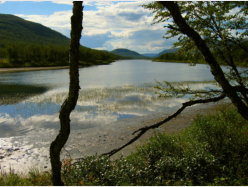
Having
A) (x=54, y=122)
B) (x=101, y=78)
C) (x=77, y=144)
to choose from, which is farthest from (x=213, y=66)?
(x=101, y=78)

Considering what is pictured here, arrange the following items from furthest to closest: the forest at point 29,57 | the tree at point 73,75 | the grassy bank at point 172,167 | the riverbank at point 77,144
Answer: the forest at point 29,57, the riverbank at point 77,144, the grassy bank at point 172,167, the tree at point 73,75

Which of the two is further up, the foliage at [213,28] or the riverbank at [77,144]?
the foliage at [213,28]

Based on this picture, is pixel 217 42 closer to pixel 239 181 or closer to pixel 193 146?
pixel 193 146

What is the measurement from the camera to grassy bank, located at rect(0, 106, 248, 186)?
5996mm

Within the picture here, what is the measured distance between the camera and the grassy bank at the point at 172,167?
19.7ft

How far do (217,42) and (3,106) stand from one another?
25.0 m

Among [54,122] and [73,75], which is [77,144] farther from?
[73,75]

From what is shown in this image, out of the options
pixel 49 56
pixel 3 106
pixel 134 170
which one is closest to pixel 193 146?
pixel 134 170

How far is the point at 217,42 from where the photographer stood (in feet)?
25.5

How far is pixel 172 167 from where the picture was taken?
6824mm

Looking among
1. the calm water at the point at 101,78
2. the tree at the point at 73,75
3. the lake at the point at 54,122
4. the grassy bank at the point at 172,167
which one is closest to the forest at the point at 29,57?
the calm water at the point at 101,78

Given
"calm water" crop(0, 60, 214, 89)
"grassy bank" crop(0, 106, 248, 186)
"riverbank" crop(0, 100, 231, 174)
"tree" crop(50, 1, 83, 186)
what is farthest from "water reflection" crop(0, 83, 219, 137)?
"calm water" crop(0, 60, 214, 89)

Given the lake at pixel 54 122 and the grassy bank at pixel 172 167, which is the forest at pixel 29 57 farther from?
the grassy bank at pixel 172 167

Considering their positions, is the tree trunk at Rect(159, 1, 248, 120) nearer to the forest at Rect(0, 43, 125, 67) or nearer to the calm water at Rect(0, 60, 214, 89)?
the calm water at Rect(0, 60, 214, 89)
